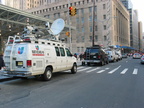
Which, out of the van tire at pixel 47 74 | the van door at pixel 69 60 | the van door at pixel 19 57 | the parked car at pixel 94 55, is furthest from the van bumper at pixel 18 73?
the parked car at pixel 94 55

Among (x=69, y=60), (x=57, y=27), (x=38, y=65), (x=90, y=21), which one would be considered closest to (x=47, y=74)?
(x=38, y=65)

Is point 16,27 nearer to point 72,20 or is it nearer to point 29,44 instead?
point 29,44

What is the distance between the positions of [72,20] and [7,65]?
6328 cm

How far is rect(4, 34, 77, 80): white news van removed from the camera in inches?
311

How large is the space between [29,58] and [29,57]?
0.17ft

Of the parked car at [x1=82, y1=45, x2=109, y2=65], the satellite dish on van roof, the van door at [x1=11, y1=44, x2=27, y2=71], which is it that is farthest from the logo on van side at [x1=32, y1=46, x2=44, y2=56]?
the parked car at [x1=82, y1=45, x2=109, y2=65]

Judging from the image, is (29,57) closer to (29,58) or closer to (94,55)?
(29,58)

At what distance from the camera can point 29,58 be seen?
7824mm

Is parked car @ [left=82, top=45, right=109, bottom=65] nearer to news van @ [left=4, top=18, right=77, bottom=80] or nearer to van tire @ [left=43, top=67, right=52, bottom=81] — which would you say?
news van @ [left=4, top=18, right=77, bottom=80]

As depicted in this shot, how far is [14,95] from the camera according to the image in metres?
6.13

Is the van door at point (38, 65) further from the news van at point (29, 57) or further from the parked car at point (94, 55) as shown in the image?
the parked car at point (94, 55)

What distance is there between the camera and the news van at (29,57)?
7.90 metres

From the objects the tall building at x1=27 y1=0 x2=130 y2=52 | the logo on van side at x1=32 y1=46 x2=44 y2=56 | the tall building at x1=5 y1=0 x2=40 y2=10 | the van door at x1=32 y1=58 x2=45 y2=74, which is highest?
the tall building at x1=5 y1=0 x2=40 y2=10

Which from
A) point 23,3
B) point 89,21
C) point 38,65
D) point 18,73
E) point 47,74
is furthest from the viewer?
point 23,3
